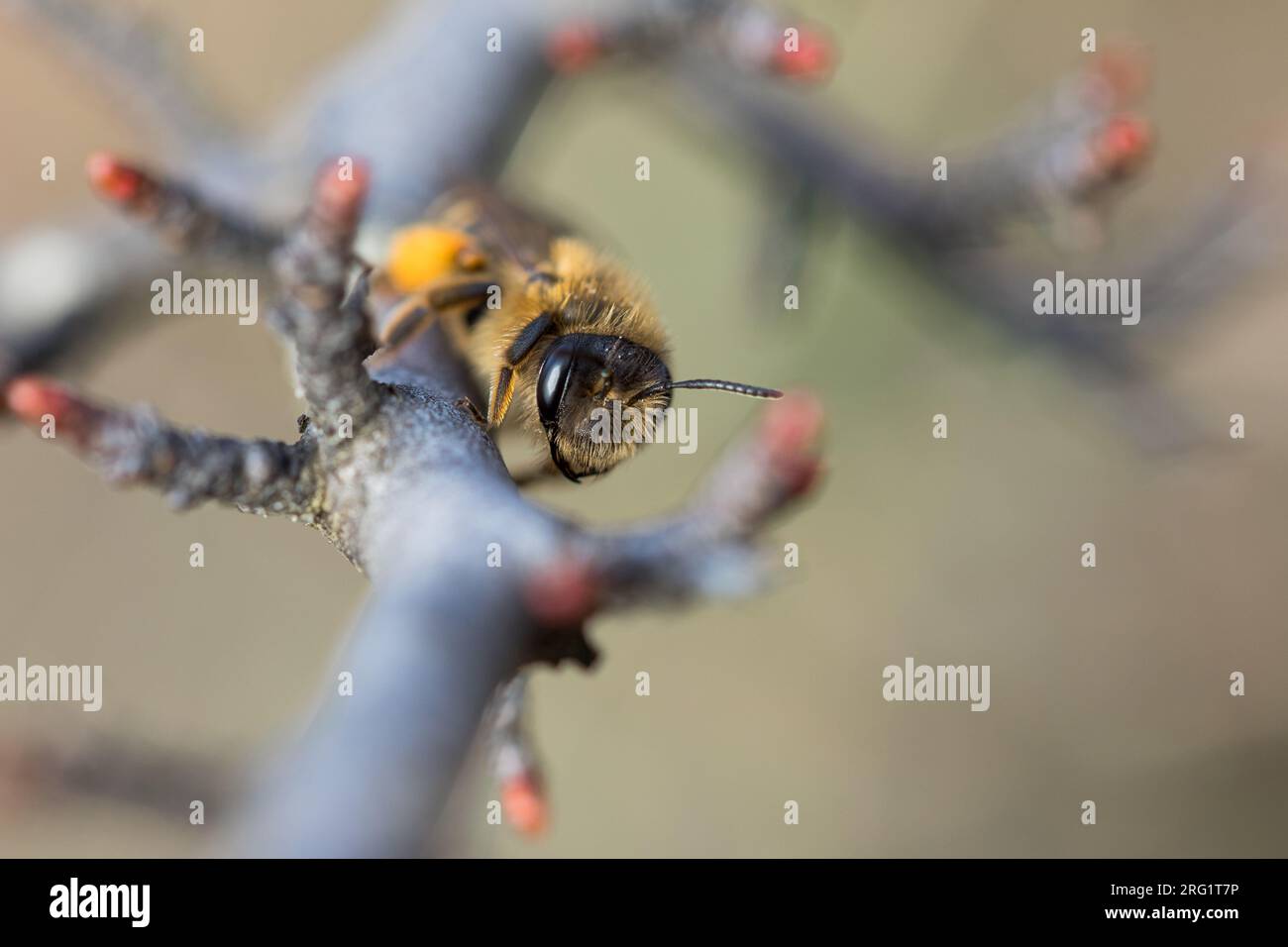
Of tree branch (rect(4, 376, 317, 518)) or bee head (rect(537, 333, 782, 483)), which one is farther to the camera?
bee head (rect(537, 333, 782, 483))

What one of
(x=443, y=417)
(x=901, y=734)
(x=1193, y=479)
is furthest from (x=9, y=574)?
(x=1193, y=479)

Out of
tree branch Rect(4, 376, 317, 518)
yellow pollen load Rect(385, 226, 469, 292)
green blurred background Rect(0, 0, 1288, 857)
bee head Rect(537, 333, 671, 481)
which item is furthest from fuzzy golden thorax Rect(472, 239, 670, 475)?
green blurred background Rect(0, 0, 1288, 857)

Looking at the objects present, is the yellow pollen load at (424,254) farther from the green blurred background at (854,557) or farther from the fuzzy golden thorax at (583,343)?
the green blurred background at (854,557)

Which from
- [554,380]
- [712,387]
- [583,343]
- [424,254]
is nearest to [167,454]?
[554,380]

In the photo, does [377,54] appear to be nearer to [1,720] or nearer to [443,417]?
[443,417]

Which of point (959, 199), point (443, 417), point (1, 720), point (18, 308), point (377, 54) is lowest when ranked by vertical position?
point (1, 720)

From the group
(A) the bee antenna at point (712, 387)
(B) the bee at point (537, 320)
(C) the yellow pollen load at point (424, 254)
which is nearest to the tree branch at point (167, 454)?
(B) the bee at point (537, 320)

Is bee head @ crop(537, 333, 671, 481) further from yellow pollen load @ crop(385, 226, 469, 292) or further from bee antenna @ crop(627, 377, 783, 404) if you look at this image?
yellow pollen load @ crop(385, 226, 469, 292)
